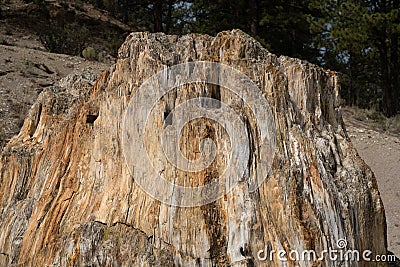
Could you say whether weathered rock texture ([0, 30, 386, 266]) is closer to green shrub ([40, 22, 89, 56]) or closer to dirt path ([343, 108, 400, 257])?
dirt path ([343, 108, 400, 257])

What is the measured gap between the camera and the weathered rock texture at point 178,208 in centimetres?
334

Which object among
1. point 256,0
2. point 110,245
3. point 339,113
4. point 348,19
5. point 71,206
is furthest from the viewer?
point 256,0

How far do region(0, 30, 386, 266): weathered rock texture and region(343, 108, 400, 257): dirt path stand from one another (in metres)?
3.29

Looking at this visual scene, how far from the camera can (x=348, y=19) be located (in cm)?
1499

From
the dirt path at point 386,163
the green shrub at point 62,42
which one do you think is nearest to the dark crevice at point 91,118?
the dirt path at point 386,163

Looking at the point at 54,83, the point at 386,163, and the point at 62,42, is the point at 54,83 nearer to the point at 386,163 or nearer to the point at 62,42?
the point at 386,163

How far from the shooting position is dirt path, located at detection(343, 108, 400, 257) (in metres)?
7.74

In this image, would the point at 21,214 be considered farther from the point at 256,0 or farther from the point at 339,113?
the point at 256,0

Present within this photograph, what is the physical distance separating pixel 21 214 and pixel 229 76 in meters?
1.88

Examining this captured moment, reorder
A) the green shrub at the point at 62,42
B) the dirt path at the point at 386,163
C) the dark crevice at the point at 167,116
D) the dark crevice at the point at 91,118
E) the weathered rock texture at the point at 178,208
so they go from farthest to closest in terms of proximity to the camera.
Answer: the green shrub at the point at 62,42, the dirt path at the point at 386,163, the dark crevice at the point at 91,118, the dark crevice at the point at 167,116, the weathered rock texture at the point at 178,208

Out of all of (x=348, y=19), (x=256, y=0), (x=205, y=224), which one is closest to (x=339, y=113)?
(x=205, y=224)

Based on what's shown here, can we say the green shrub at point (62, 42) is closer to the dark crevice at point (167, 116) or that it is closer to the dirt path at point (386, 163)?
the dirt path at point (386, 163)

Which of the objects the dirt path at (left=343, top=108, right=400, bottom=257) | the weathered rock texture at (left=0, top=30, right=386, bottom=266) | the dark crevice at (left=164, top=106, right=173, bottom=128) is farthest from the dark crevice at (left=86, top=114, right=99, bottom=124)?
the dirt path at (left=343, top=108, right=400, bottom=257)

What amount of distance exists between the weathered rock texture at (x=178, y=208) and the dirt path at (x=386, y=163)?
329 cm
